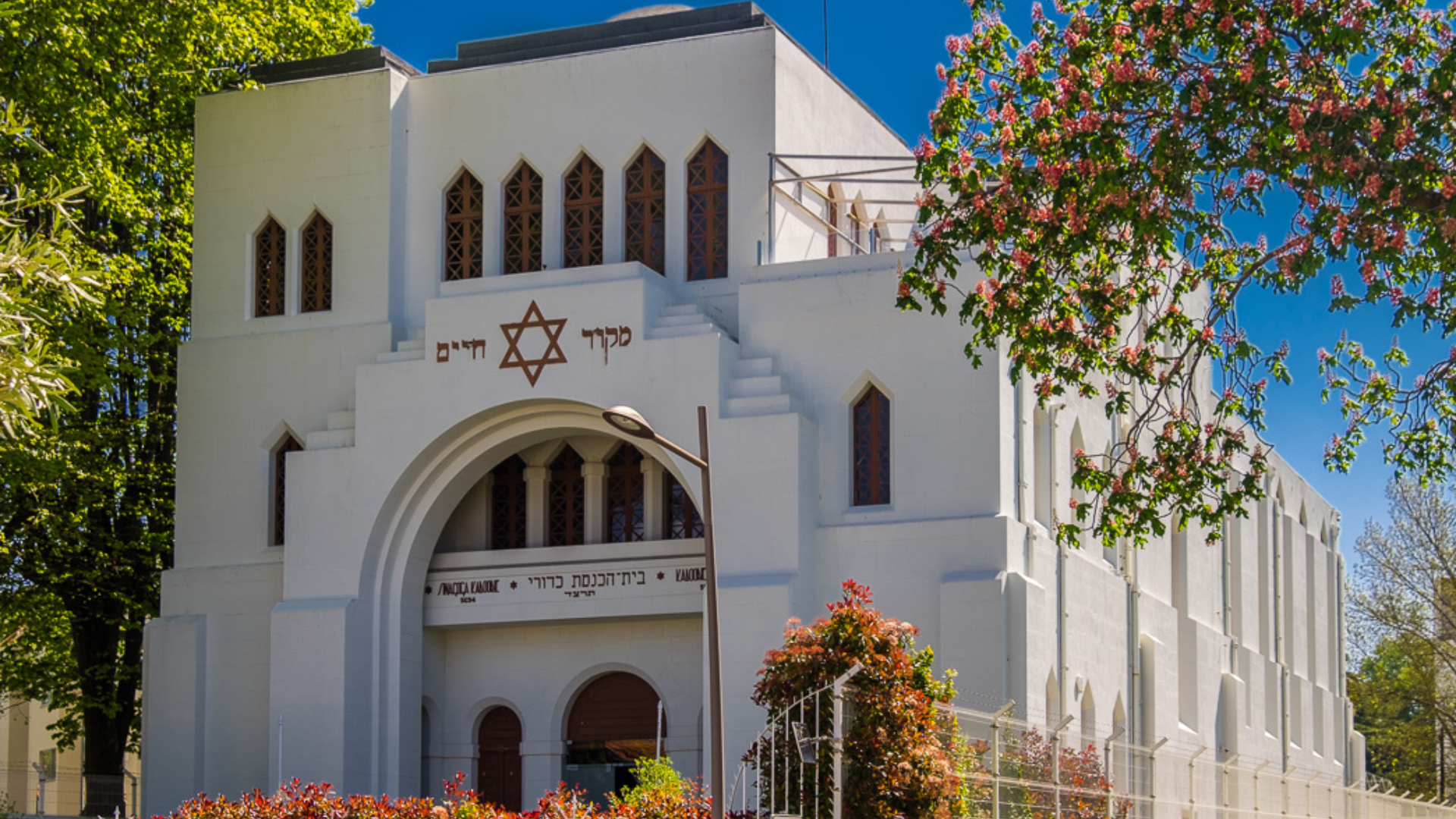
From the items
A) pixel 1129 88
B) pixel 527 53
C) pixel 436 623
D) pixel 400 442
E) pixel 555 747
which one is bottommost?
pixel 555 747

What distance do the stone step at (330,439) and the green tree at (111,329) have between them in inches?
170

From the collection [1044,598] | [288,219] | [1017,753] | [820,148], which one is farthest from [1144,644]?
[288,219]

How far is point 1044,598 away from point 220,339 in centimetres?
1444

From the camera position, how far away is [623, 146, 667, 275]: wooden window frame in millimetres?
31109

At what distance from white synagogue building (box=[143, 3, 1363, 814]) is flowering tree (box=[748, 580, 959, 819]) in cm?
538

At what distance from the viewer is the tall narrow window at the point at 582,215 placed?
3147 centimetres

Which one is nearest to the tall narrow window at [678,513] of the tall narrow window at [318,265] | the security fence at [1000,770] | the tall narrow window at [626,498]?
the tall narrow window at [626,498]

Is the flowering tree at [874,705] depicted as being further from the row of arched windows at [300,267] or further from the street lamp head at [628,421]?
the row of arched windows at [300,267]

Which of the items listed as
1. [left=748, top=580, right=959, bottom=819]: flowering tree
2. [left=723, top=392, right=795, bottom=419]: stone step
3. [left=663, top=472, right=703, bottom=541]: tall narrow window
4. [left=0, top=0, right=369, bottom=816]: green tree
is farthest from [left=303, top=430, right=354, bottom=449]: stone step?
[left=748, top=580, right=959, bottom=819]: flowering tree

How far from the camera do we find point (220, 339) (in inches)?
1298

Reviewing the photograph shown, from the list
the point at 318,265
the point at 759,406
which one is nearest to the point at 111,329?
the point at 318,265

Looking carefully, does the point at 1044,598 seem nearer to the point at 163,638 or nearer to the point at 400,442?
the point at 400,442

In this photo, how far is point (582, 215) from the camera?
104 ft

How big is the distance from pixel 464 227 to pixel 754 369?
20.7 ft
